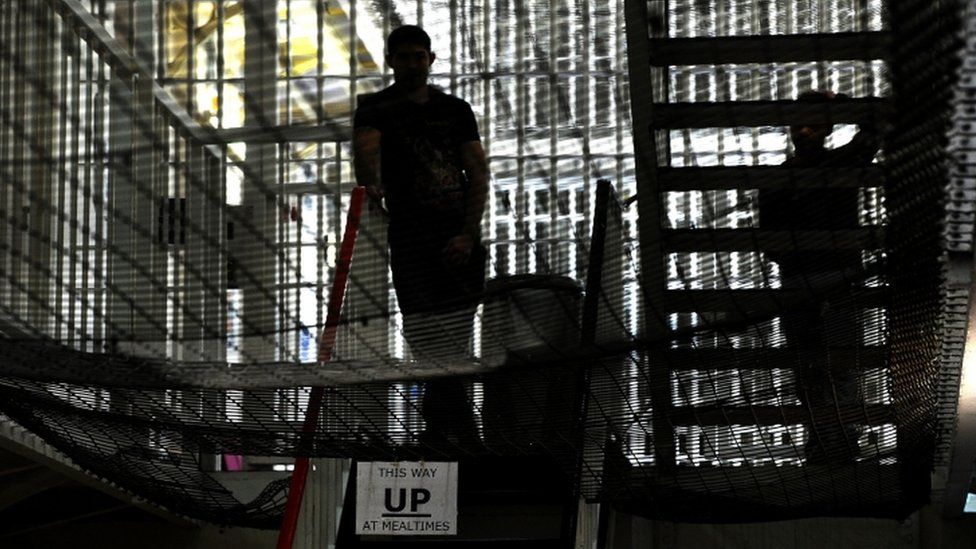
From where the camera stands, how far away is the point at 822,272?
4.36 metres

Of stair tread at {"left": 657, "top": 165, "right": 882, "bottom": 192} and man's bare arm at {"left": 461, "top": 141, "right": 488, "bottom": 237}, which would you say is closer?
stair tread at {"left": 657, "top": 165, "right": 882, "bottom": 192}

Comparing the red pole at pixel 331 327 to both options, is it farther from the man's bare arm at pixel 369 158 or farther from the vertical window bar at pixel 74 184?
→ the vertical window bar at pixel 74 184

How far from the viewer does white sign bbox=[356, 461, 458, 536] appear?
5.01 metres

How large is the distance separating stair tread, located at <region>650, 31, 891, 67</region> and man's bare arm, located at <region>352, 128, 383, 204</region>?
800 mm

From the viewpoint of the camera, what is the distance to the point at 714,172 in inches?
181

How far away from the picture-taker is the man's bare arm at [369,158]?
486cm

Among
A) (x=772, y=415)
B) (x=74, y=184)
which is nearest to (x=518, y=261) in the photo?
(x=772, y=415)

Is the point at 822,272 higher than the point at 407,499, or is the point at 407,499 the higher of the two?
the point at 822,272

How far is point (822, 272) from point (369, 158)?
51.6 inches

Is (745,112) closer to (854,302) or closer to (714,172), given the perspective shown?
(714,172)

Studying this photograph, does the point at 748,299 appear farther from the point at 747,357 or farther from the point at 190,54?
the point at 190,54

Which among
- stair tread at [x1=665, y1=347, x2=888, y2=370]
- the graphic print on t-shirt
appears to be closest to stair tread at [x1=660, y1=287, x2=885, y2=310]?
stair tread at [x1=665, y1=347, x2=888, y2=370]

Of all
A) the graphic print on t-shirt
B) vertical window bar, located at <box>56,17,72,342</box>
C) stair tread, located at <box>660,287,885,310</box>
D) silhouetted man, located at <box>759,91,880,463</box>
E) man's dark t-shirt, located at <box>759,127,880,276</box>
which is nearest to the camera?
stair tread, located at <box>660,287,885,310</box>

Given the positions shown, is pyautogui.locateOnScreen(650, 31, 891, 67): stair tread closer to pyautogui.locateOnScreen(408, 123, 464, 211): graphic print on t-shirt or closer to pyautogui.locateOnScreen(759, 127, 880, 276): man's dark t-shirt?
pyautogui.locateOnScreen(759, 127, 880, 276): man's dark t-shirt
